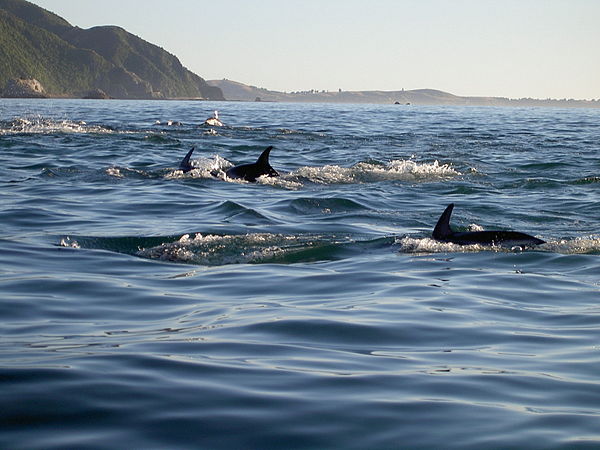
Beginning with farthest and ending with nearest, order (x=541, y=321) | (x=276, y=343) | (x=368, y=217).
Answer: (x=368, y=217), (x=541, y=321), (x=276, y=343)

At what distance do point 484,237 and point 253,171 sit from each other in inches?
343

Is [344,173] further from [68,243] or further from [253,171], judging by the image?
[68,243]

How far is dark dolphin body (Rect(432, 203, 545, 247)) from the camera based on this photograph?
1176 cm

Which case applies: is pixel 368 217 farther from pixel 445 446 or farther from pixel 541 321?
pixel 445 446

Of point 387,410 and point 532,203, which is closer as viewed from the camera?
point 387,410

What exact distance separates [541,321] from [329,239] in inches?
186

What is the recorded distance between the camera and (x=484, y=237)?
11898 millimetres

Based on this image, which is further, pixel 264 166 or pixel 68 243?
pixel 264 166

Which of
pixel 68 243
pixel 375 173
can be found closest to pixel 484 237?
pixel 68 243

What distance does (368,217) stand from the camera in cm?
1504

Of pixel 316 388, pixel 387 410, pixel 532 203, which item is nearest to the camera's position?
pixel 387 410

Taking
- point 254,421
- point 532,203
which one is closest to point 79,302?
point 254,421

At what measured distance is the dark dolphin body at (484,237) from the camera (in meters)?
11.8

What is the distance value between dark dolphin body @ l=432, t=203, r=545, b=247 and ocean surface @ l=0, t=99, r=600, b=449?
0.51ft
